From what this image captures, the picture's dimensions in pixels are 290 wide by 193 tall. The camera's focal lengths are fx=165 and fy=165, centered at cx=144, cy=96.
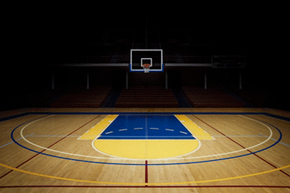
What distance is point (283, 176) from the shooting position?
2844 millimetres

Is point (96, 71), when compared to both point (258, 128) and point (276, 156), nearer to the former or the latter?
point (258, 128)

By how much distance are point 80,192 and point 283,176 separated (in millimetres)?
3353

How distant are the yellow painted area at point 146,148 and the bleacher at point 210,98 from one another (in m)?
8.35

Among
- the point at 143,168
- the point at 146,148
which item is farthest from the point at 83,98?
the point at 143,168

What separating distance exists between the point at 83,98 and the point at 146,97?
5.05m

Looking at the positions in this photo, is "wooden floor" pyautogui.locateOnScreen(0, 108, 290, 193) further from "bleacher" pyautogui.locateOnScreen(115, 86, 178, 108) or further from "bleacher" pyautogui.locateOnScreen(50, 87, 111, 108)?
"bleacher" pyautogui.locateOnScreen(115, 86, 178, 108)

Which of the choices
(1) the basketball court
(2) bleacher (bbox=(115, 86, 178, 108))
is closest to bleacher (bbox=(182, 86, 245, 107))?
(1) the basketball court

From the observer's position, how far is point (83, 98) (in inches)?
520

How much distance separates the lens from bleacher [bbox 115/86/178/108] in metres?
12.5

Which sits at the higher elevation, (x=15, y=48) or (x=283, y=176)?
(x=15, y=48)

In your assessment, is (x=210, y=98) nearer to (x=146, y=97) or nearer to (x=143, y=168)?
(x=146, y=97)

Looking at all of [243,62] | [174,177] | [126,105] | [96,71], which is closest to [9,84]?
[96,71]

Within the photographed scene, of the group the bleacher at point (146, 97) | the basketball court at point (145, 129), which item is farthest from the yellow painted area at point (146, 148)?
the bleacher at point (146, 97)

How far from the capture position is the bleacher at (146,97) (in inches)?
494
